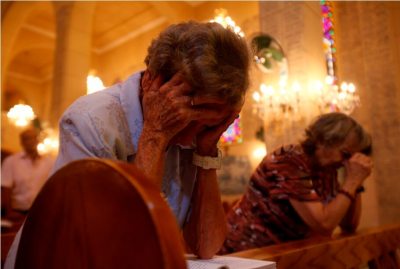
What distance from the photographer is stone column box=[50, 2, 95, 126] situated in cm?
916

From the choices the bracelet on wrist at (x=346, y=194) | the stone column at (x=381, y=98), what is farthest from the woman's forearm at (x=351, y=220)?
the stone column at (x=381, y=98)

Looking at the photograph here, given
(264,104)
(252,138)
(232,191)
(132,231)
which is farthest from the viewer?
(252,138)

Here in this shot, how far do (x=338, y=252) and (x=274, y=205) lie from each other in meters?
0.44

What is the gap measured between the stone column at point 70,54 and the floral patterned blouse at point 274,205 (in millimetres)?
7877

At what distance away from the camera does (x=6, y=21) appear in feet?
33.6

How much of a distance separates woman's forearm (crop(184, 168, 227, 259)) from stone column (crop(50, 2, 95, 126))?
8369mm

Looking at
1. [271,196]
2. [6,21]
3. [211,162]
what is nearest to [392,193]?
[271,196]

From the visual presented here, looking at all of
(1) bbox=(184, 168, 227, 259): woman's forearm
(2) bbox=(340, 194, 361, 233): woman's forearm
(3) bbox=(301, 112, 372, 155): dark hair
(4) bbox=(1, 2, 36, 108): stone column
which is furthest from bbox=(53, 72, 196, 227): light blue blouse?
(4) bbox=(1, 2, 36, 108): stone column

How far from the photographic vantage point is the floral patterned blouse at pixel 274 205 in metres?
2.00

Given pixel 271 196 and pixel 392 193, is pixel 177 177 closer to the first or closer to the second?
pixel 271 196

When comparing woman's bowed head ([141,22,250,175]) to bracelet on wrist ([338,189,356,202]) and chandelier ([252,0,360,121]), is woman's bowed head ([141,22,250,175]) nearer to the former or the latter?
bracelet on wrist ([338,189,356,202])

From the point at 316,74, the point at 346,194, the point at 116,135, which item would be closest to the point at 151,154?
the point at 116,135

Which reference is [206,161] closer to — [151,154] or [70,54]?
[151,154]

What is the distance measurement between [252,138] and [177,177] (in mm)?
9147
